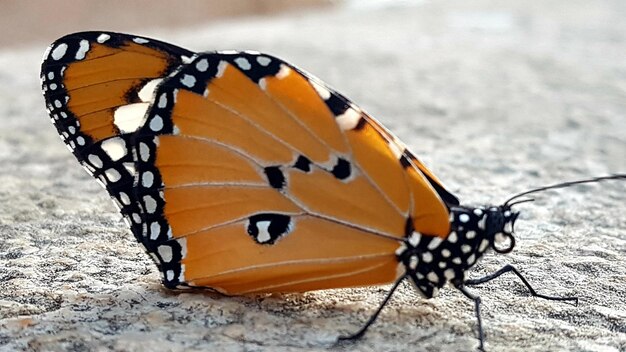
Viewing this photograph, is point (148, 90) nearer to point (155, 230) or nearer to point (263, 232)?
point (155, 230)

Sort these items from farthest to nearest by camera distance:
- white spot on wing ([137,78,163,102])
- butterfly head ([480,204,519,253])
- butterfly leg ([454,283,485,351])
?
white spot on wing ([137,78,163,102]), butterfly head ([480,204,519,253]), butterfly leg ([454,283,485,351])

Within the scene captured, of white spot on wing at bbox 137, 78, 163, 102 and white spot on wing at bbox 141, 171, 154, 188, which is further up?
white spot on wing at bbox 137, 78, 163, 102

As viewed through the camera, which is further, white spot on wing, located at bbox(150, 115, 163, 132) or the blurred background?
the blurred background

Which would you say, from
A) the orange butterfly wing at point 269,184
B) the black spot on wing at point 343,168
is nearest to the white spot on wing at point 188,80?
the orange butterfly wing at point 269,184

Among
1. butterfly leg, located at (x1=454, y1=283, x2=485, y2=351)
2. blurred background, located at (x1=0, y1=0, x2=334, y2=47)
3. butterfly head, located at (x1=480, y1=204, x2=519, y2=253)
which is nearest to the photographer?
butterfly leg, located at (x1=454, y1=283, x2=485, y2=351)

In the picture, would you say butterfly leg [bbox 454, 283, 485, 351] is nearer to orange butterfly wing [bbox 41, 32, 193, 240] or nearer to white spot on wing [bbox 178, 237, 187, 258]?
white spot on wing [bbox 178, 237, 187, 258]

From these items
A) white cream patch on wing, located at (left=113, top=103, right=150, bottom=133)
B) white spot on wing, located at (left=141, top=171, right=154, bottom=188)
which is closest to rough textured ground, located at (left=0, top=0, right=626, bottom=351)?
white spot on wing, located at (left=141, top=171, right=154, bottom=188)

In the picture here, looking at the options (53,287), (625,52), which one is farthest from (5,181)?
(625,52)
